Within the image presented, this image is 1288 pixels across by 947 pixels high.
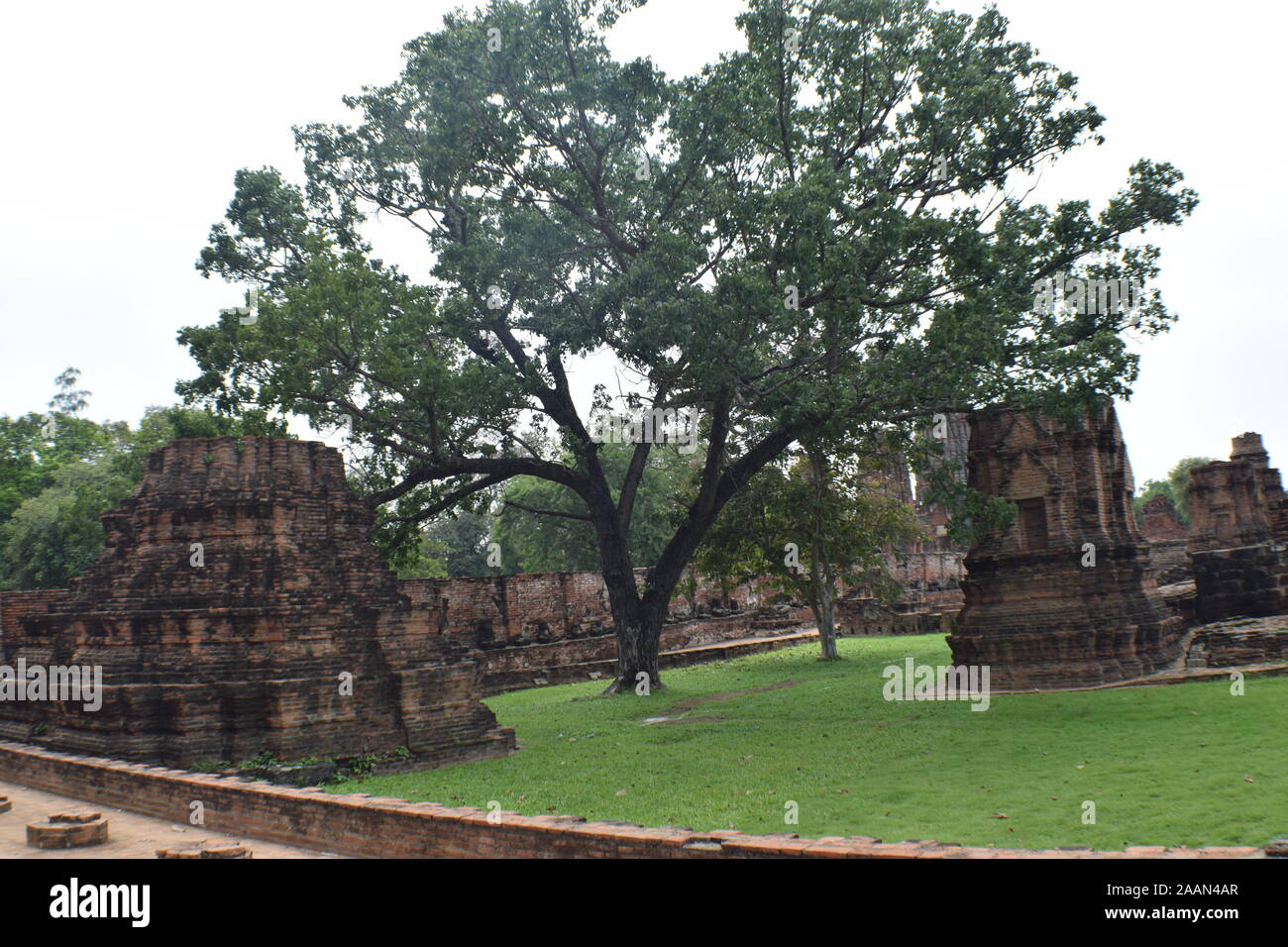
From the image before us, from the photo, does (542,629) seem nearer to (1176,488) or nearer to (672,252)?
(672,252)

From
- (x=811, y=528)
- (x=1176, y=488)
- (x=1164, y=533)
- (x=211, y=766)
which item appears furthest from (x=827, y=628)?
(x=1176, y=488)

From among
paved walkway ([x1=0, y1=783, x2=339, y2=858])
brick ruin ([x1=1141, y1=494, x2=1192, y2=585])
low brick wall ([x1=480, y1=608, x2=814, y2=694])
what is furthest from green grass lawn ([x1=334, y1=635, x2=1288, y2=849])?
brick ruin ([x1=1141, y1=494, x2=1192, y2=585])

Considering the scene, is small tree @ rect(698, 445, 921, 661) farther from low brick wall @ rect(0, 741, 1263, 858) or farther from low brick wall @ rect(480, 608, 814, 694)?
low brick wall @ rect(0, 741, 1263, 858)

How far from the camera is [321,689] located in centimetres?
1104

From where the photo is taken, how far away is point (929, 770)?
354 inches

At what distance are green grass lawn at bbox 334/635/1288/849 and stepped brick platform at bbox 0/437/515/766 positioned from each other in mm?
868

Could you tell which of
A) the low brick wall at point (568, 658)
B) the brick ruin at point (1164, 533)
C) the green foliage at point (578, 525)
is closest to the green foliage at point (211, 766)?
the low brick wall at point (568, 658)

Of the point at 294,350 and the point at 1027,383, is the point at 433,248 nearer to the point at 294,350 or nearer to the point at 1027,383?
the point at 294,350

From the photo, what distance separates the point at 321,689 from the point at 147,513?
2989mm

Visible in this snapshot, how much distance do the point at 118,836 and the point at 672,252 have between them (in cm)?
1001

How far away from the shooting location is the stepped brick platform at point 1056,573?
13383 mm

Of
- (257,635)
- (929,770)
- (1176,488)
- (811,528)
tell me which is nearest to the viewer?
(929,770)

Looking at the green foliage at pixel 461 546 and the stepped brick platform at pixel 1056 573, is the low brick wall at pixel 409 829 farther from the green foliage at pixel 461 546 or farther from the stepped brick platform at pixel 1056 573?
the green foliage at pixel 461 546
